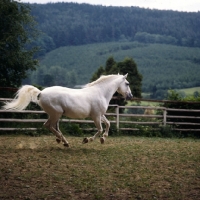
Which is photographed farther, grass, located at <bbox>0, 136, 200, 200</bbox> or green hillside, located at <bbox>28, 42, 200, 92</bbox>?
green hillside, located at <bbox>28, 42, 200, 92</bbox>

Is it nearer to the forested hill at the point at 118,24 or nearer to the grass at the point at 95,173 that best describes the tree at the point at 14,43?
the grass at the point at 95,173

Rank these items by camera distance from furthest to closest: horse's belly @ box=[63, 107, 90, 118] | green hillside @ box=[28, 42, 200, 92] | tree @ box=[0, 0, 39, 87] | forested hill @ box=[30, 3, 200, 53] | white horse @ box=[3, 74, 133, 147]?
forested hill @ box=[30, 3, 200, 53] < green hillside @ box=[28, 42, 200, 92] < tree @ box=[0, 0, 39, 87] < horse's belly @ box=[63, 107, 90, 118] < white horse @ box=[3, 74, 133, 147]

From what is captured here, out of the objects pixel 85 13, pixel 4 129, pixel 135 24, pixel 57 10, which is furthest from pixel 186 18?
pixel 4 129

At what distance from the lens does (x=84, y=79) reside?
236 ft

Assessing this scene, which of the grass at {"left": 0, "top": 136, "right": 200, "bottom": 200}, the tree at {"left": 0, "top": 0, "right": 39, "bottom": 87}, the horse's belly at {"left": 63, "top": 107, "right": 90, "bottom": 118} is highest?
the tree at {"left": 0, "top": 0, "right": 39, "bottom": 87}

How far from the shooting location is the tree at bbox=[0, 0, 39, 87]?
18.4 metres

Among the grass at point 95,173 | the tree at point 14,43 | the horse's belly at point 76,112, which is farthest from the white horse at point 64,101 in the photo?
the tree at point 14,43

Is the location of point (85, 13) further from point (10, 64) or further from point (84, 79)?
point (10, 64)

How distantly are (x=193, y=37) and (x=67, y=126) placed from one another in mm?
80561

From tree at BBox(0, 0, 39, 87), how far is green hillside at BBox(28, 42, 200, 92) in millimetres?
45346

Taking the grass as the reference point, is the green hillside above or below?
below

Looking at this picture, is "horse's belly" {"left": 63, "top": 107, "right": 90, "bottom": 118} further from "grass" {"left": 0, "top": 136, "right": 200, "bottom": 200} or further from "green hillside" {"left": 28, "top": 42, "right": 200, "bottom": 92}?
"green hillside" {"left": 28, "top": 42, "right": 200, "bottom": 92}

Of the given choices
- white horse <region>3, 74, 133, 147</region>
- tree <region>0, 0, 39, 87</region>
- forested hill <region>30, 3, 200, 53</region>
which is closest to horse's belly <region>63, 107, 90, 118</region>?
white horse <region>3, 74, 133, 147</region>

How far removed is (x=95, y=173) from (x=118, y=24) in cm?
9258
